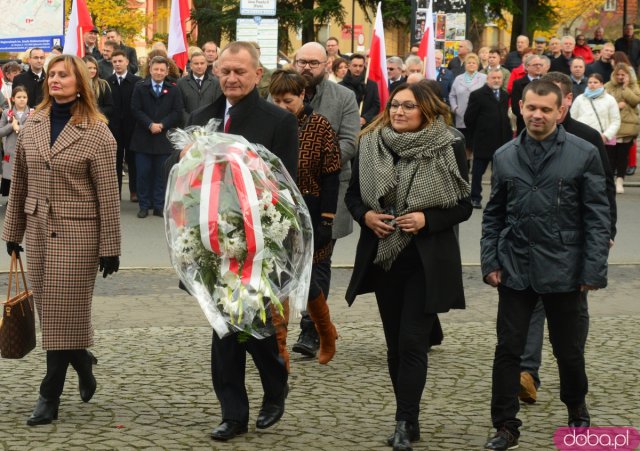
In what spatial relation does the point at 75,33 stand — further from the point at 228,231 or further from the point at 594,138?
the point at 228,231

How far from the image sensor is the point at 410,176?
261 inches

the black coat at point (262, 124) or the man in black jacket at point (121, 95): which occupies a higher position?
the black coat at point (262, 124)

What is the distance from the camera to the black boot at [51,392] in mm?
6758

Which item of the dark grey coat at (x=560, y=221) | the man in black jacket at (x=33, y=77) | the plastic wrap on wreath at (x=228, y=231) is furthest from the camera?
the man in black jacket at (x=33, y=77)

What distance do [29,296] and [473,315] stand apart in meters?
4.06

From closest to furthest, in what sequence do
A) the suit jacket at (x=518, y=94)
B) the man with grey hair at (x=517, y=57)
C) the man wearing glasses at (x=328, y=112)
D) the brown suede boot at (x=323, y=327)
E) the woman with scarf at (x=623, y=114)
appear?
the brown suede boot at (x=323, y=327), the man wearing glasses at (x=328, y=112), the suit jacket at (x=518, y=94), the woman with scarf at (x=623, y=114), the man with grey hair at (x=517, y=57)

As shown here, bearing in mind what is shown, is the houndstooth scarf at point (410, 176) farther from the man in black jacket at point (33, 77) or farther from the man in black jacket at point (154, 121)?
the man in black jacket at point (33, 77)

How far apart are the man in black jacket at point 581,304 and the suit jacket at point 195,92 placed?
983 cm

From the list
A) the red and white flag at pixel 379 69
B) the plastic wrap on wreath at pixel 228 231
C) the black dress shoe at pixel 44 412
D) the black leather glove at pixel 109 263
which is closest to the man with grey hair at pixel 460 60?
the red and white flag at pixel 379 69

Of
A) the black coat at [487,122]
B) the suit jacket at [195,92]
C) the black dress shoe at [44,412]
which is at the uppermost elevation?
the suit jacket at [195,92]

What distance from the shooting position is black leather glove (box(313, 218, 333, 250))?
7.78 meters

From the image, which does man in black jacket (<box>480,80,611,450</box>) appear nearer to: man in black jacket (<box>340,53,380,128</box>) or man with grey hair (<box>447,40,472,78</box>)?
man in black jacket (<box>340,53,380,128</box>)

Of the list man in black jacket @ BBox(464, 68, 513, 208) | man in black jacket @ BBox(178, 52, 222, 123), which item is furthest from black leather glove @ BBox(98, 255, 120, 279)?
man in black jacket @ BBox(464, 68, 513, 208)

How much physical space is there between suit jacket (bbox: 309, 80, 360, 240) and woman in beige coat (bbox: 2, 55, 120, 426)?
2186 millimetres
